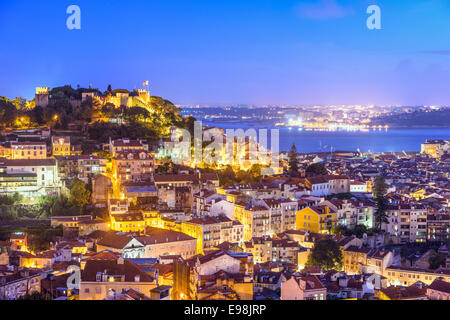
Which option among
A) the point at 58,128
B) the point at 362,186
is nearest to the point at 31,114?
the point at 58,128

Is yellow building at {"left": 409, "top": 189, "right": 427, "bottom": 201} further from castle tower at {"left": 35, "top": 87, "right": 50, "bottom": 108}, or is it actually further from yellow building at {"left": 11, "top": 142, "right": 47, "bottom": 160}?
castle tower at {"left": 35, "top": 87, "right": 50, "bottom": 108}

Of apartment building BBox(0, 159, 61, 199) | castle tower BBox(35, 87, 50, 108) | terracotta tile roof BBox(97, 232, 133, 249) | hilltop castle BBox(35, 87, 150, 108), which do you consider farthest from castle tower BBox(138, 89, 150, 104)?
terracotta tile roof BBox(97, 232, 133, 249)

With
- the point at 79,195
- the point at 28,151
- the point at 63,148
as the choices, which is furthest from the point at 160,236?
the point at 63,148

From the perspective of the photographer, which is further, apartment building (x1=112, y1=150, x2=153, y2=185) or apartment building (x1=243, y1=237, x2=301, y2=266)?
apartment building (x1=112, y1=150, x2=153, y2=185)

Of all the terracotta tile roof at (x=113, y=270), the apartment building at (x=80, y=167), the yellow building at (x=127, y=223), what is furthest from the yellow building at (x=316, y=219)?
the terracotta tile roof at (x=113, y=270)

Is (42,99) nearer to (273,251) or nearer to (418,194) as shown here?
(273,251)
